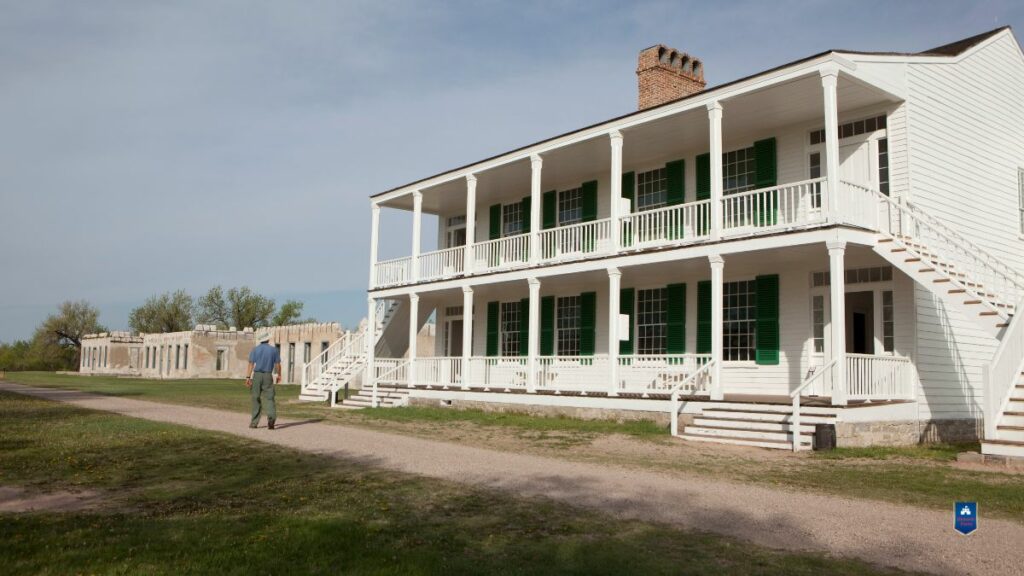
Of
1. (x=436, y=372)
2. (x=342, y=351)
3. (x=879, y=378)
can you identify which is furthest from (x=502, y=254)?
(x=879, y=378)

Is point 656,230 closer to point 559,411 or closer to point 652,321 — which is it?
point 652,321

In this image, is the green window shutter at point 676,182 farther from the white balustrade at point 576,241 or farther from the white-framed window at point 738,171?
the white balustrade at point 576,241

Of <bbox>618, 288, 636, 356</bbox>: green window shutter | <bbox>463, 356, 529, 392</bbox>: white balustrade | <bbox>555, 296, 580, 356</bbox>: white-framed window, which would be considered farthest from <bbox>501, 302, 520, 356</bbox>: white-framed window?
<bbox>618, 288, 636, 356</bbox>: green window shutter

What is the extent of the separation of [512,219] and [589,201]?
12.0ft

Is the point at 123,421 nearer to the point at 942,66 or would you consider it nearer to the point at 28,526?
the point at 28,526

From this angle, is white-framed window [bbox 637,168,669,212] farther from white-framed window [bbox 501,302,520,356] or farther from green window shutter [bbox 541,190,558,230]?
white-framed window [bbox 501,302,520,356]

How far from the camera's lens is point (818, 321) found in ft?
54.7

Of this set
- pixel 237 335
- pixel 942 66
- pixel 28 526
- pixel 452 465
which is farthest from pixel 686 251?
pixel 237 335

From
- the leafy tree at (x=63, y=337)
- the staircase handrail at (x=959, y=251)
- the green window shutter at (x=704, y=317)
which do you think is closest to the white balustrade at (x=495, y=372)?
the green window shutter at (x=704, y=317)

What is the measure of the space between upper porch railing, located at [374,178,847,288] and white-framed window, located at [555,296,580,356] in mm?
1477

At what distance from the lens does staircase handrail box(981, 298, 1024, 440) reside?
37.8ft

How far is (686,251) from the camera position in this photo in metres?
16.4

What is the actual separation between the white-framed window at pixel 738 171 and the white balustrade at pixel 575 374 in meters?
4.87

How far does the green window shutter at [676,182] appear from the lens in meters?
19.3
